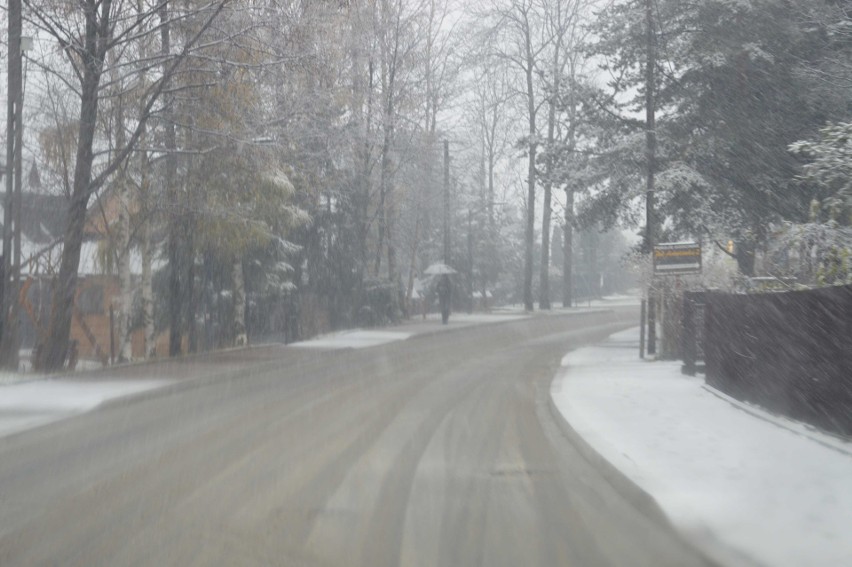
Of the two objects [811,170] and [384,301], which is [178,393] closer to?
[811,170]

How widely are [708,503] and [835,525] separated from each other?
1.01 m

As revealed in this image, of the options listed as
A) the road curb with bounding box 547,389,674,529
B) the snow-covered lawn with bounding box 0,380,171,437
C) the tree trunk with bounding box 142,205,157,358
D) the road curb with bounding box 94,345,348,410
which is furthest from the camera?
the tree trunk with bounding box 142,205,157,358

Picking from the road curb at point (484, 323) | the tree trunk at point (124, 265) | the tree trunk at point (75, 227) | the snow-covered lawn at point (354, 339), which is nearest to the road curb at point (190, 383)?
the tree trunk at point (75, 227)

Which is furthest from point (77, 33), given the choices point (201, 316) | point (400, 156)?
point (400, 156)

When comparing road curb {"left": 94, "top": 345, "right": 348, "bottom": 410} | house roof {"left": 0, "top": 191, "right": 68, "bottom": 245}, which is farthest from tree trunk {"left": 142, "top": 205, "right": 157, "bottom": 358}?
road curb {"left": 94, "top": 345, "right": 348, "bottom": 410}

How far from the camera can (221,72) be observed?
19.5m

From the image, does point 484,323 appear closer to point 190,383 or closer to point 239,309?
point 239,309

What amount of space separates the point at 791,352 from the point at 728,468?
2713 millimetres

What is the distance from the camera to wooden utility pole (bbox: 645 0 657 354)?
22453 millimetres

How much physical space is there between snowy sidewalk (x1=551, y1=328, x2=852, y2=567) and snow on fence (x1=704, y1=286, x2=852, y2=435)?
26 cm

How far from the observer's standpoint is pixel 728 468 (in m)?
8.47

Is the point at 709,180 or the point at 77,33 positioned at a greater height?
the point at 77,33

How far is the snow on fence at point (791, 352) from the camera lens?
30.2 feet

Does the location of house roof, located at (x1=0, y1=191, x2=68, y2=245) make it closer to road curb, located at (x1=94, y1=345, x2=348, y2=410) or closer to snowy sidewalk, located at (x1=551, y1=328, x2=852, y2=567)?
road curb, located at (x1=94, y1=345, x2=348, y2=410)
